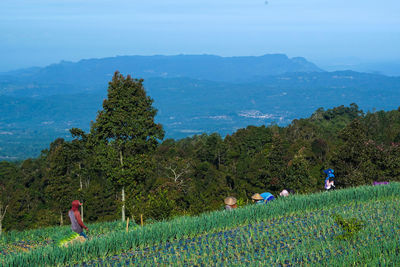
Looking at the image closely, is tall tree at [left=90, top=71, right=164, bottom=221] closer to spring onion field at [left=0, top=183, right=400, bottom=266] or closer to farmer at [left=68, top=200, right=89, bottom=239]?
spring onion field at [left=0, top=183, right=400, bottom=266]

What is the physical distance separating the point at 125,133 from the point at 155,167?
4.73m

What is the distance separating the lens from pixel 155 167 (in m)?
29.8

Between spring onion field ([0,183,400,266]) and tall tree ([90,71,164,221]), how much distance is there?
384 inches

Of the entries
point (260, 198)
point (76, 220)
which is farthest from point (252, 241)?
point (76, 220)

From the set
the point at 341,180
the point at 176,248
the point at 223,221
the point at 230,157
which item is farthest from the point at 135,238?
the point at 230,157

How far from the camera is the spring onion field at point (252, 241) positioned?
9.27 metres

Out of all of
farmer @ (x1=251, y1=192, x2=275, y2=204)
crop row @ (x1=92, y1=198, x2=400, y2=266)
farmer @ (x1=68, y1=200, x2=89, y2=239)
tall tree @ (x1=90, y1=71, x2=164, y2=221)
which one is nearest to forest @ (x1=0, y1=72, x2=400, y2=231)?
tall tree @ (x1=90, y1=71, x2=164, y2=221)

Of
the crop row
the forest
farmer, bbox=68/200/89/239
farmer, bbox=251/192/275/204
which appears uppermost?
farmer, bbox=68/200/89/239

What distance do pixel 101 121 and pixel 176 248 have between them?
53.2 feet

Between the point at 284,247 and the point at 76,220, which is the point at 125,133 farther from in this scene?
the point at 284,247

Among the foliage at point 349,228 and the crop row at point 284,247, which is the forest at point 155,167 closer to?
the crop row at point 284,247

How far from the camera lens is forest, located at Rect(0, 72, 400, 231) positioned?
25453 millimetres

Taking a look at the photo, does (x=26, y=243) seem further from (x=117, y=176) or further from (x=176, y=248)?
(x=117, y=176)

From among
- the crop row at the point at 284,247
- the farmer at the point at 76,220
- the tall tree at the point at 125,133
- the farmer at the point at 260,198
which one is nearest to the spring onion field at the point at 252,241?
the crop row at the point at 284,247
